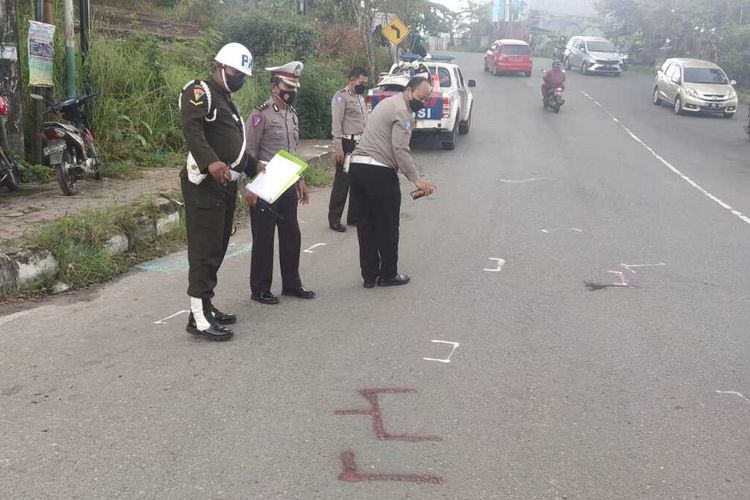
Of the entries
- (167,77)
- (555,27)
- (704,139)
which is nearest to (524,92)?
(704,139)

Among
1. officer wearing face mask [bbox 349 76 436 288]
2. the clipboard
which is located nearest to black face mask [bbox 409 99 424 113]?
officer wearing face mask [bbox 349 76 436 288]

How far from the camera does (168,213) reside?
8.39 meters

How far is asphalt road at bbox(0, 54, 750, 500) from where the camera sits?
11.9 ft

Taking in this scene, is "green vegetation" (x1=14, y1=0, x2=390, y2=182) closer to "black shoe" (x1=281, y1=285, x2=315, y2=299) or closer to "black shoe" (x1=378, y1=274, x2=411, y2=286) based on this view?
"black shoe" (x1=281, y1=285, x2=315, y2=299)

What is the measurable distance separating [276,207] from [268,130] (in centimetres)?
65

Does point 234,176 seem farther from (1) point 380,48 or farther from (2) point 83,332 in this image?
(1) point 380,48

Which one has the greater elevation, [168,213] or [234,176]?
[234,176]

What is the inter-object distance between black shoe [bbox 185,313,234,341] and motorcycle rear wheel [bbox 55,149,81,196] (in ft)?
12.7

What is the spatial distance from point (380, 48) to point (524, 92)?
5882 millimetres

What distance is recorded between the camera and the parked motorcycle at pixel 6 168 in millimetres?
8227

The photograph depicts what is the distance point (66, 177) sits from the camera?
8.50 metres

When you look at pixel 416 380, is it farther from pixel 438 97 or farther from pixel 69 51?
pixel 438 97

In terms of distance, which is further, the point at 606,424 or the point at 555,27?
the point at 555,27

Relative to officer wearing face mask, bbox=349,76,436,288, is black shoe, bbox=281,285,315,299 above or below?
below
